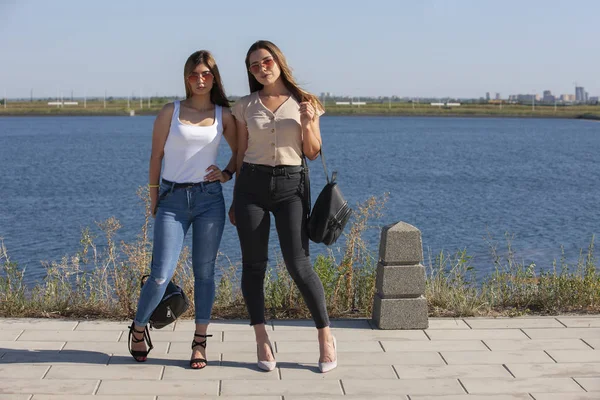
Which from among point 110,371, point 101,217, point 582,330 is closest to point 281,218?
point 110,371

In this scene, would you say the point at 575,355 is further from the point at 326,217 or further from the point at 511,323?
the point at 326,217

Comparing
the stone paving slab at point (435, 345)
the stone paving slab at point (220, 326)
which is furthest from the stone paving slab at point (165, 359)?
the stone paving slab at point (435, 345)

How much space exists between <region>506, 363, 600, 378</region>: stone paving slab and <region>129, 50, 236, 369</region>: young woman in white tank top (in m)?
1.94

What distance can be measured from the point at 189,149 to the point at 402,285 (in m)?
1.99

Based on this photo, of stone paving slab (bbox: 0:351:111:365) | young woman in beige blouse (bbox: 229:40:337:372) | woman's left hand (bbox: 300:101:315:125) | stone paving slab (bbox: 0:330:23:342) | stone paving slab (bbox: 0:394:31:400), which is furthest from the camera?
stone paving slab (bbox: 0:330:23:342)

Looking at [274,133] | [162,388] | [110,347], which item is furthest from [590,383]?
[110,347]

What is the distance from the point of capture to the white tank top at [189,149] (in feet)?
17.3

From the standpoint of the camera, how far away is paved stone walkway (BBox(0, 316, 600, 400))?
16.4 feet

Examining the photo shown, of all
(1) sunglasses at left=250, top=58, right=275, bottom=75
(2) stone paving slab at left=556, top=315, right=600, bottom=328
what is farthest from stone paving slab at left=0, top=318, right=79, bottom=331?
(2) stone paving slab at left=556, top=315, right=600, bottom=328

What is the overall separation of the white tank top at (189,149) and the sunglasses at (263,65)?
1.31 ft

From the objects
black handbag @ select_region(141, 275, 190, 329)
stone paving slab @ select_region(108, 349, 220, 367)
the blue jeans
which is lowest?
stone paving slab @ select_region(108, 349, 220, 367)

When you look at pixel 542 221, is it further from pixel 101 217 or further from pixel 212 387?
pixel 212 387

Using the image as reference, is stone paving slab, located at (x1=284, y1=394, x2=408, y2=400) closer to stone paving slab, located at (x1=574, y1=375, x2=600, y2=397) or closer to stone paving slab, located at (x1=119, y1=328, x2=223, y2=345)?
stone paving slab, located at (x1=574, y1=375, x2=600, y2=397)

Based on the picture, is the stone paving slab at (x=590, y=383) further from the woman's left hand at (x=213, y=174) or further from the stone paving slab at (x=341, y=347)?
the woman's left hand at (x=213, y=174)
